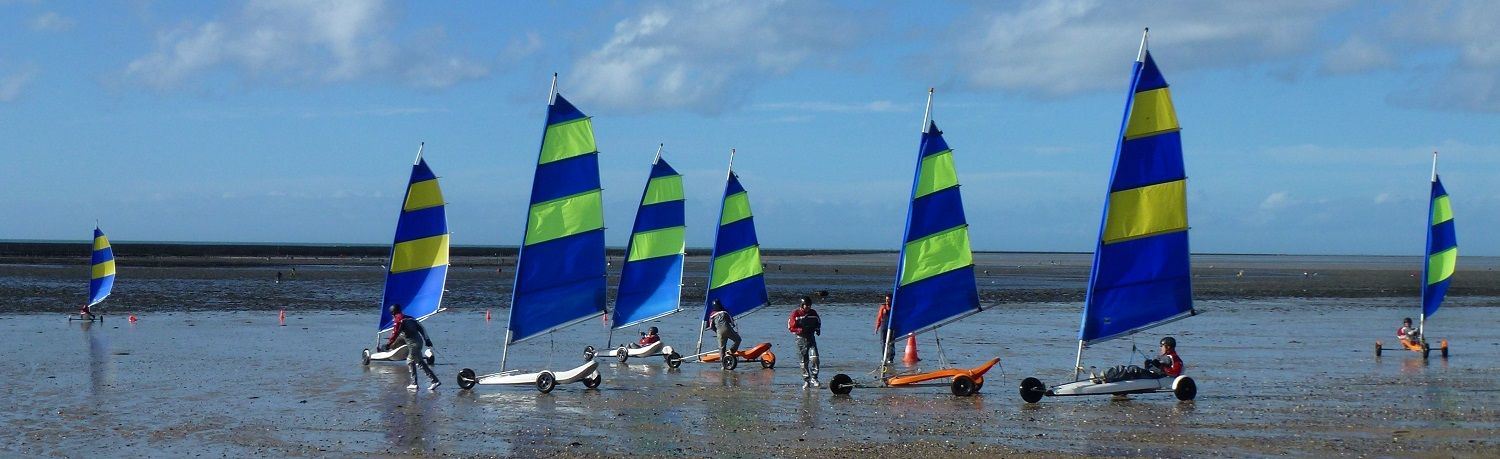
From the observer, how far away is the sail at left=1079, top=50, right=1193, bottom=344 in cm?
1852

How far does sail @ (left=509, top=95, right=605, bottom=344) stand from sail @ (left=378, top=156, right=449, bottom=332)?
250 inches

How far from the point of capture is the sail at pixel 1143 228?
60.7ft

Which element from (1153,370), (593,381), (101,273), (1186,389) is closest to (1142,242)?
(1153,370)

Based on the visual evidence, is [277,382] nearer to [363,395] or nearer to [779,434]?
[363,395]

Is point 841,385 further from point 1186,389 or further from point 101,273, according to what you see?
point 101,273

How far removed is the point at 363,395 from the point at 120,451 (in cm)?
545

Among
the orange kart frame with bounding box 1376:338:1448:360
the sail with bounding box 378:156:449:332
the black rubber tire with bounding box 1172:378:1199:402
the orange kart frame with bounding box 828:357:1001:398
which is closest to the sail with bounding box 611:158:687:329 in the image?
the sail with bounding box 378:156:449:332

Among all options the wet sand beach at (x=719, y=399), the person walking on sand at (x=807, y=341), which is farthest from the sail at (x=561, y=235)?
the person walking on sand at (x=807, y=341)

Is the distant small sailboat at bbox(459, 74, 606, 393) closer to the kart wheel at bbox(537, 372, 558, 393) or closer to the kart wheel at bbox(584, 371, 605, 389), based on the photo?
the kart wheel at bbox(584, 371, 605, 389)

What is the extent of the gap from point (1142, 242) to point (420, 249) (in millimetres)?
14554

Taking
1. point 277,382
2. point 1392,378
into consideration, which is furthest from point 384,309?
point 1392,378

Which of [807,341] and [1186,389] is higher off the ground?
[807,341]

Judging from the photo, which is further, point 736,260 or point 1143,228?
point 736,260

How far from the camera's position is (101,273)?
38.8 m
